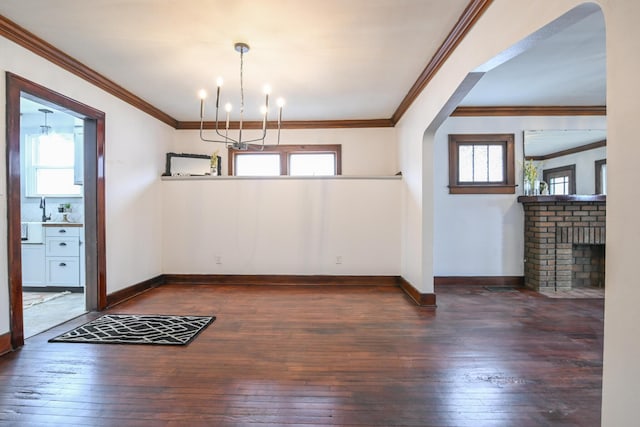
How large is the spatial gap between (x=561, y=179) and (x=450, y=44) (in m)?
3.38

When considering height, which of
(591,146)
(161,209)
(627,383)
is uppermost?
(591,146)

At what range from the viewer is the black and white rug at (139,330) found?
9.02ft

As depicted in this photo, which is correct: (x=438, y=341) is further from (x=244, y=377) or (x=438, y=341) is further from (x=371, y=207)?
(x=371, y=207)

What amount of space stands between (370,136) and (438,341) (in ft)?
11.4

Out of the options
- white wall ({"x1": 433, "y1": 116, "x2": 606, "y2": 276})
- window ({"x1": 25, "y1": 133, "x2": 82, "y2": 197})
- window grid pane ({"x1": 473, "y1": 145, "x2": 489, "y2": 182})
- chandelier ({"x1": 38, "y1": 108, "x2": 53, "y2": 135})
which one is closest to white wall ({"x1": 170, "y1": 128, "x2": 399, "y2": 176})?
white wall ({"x1": 433, "y1": 116, "x2": 606, "y2": 276})

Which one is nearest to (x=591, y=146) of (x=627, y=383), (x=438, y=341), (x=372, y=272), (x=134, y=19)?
(x=372, y=272)

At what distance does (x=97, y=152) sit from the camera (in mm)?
→ 3549

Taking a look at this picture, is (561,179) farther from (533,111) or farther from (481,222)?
(481,222)

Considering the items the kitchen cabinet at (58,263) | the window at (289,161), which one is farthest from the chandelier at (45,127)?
the window at (289,161)

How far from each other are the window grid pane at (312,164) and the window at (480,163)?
1.92 meters

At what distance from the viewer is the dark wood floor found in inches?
70.3

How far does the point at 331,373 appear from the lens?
2213mm

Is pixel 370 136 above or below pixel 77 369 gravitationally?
above

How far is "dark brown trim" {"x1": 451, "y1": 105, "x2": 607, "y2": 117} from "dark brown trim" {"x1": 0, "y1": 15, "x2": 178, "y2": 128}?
4532 millimetres
